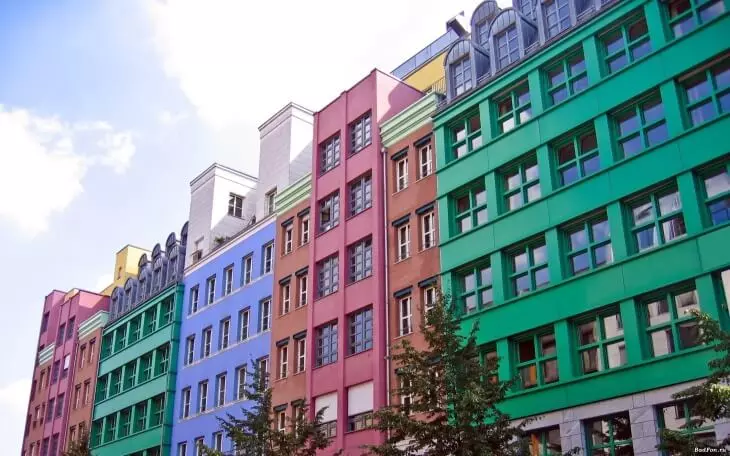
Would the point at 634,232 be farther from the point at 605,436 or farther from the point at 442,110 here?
the point at 442,110

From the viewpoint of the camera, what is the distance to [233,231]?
52.0 m

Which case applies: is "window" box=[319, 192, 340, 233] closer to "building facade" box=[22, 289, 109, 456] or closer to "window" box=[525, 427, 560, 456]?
"window" box=[525, 427, 560, 456]

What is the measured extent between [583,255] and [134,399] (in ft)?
113

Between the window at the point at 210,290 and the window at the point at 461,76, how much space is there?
785 inches

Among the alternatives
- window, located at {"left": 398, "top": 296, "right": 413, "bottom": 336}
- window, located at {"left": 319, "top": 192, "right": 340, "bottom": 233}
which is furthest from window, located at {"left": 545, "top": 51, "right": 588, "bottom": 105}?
window, located at {"left": 319, "top": 192, "right": 340, "bottom": 233}

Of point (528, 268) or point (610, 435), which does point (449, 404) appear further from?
point (528, 268)

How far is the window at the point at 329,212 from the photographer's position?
1571 inches

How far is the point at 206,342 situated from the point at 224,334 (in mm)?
2159

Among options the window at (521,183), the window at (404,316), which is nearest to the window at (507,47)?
the window at (521,183)

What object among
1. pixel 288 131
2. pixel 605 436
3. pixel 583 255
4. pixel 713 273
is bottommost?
pixel 605 436

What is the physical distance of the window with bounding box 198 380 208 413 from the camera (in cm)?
4640

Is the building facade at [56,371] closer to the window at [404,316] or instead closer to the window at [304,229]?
the window at [304,229]

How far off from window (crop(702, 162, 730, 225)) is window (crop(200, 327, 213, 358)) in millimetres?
29507

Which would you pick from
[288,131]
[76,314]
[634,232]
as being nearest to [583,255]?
[634,232]
